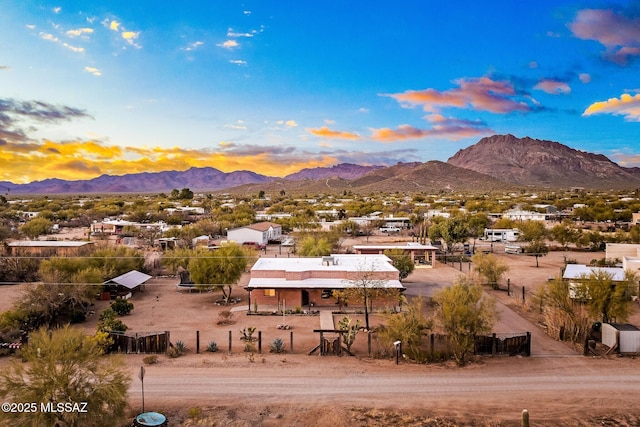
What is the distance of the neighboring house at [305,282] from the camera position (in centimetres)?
2728

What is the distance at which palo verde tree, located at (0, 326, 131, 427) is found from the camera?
451 inches

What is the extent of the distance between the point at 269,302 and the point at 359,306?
5618 millimetres

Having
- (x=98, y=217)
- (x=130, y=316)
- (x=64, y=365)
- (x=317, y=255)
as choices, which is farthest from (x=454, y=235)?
(x=98, y=217)

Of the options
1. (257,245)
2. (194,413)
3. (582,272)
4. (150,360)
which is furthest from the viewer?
(257,245)

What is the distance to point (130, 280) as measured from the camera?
101ft

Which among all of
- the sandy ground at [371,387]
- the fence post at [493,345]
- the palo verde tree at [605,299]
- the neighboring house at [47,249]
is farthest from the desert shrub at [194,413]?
the neighboring house at [47,249]

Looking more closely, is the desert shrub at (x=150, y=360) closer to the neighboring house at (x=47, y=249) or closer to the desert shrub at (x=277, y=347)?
the desert shrub at (x=277, y=347)

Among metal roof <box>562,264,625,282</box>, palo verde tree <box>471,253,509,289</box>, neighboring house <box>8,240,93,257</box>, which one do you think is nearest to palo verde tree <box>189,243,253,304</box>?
neighboring house <box>8,240,93,257</box>

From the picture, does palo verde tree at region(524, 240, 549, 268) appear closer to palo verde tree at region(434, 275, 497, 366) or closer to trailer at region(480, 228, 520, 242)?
trailer at region(480, 228, 520, 242)

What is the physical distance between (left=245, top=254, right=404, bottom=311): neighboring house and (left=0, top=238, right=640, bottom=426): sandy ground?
4.67 meters

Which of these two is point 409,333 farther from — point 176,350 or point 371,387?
point 176,350

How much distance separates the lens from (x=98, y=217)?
7875 centimetres

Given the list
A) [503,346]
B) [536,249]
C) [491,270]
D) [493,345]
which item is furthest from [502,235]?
[493,345]

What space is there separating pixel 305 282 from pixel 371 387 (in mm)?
12095
